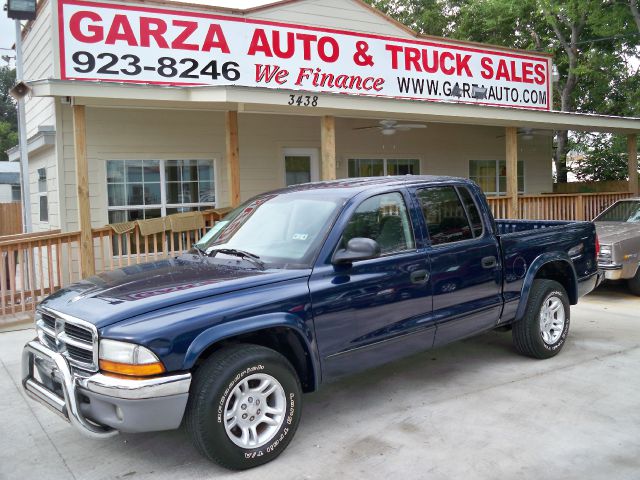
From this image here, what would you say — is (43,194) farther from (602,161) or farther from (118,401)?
(602,161)

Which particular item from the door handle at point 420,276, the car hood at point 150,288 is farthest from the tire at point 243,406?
the door handle at point 420,276

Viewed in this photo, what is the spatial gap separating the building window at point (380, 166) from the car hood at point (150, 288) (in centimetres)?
867

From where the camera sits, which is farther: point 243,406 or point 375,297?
point 375,297

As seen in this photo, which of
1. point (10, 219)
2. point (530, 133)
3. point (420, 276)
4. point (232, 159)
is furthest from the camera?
point (10, 219)

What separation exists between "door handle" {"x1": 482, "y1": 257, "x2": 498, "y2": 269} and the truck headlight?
9.47 ft

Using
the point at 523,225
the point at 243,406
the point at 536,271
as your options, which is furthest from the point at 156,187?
the point at 243,406

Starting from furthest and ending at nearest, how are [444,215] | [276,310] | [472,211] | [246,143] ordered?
[246,143] < [472,211] < [444,215] < [276,310]

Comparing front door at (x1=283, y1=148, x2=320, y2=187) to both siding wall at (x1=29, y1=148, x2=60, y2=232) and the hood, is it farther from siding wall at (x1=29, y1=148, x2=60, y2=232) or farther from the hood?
the hood

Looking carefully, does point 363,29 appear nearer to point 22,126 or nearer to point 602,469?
point 22,126

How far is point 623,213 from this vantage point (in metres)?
10.0

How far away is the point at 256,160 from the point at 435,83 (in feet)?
12.8

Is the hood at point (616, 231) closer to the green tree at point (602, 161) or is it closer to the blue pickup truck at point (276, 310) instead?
the blue pickup truck at point (276, 310)

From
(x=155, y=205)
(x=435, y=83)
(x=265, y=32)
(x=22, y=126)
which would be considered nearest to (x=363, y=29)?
(x=435, y=83)

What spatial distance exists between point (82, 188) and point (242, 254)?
Result: 14.8 feet
